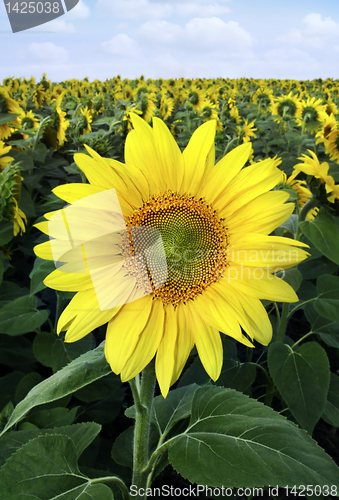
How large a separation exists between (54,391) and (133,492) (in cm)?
43

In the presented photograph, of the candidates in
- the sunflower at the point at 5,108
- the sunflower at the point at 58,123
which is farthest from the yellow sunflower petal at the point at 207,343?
the sunflower at the point at 58,123

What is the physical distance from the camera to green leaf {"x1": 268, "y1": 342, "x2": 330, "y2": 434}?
4.34ft

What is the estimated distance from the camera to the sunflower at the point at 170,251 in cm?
81

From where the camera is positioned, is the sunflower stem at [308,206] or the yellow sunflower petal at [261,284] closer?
the yellow sunflower petal at [261,284]

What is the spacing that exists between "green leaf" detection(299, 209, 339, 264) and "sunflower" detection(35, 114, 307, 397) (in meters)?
0.63

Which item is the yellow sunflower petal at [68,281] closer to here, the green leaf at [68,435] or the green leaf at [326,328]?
the green leaf at [68,435]

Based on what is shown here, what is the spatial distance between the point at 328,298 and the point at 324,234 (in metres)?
0.31

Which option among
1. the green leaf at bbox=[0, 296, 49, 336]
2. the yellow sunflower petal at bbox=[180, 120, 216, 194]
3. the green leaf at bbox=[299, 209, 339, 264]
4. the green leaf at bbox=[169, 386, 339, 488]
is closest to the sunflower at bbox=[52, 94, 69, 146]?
the green leaf at bbox=[0, 296, 49, 336]

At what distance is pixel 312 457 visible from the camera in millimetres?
819

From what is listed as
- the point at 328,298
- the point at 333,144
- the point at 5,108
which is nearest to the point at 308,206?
the point at 328,298

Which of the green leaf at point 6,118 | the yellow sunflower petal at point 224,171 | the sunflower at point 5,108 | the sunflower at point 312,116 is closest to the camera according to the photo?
the yellow sunflower petal at point 224,171

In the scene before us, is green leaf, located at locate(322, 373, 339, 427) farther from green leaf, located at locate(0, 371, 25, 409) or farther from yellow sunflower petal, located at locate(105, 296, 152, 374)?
green leaf, located at locate(0, 371, 25, 409)

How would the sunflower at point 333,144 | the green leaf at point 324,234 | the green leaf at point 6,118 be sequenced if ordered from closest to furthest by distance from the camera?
the green leaf at point 324,234
the green leaf at point 6,118
the sunflower at point 333,144

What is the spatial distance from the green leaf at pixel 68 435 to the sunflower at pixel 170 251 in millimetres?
322
